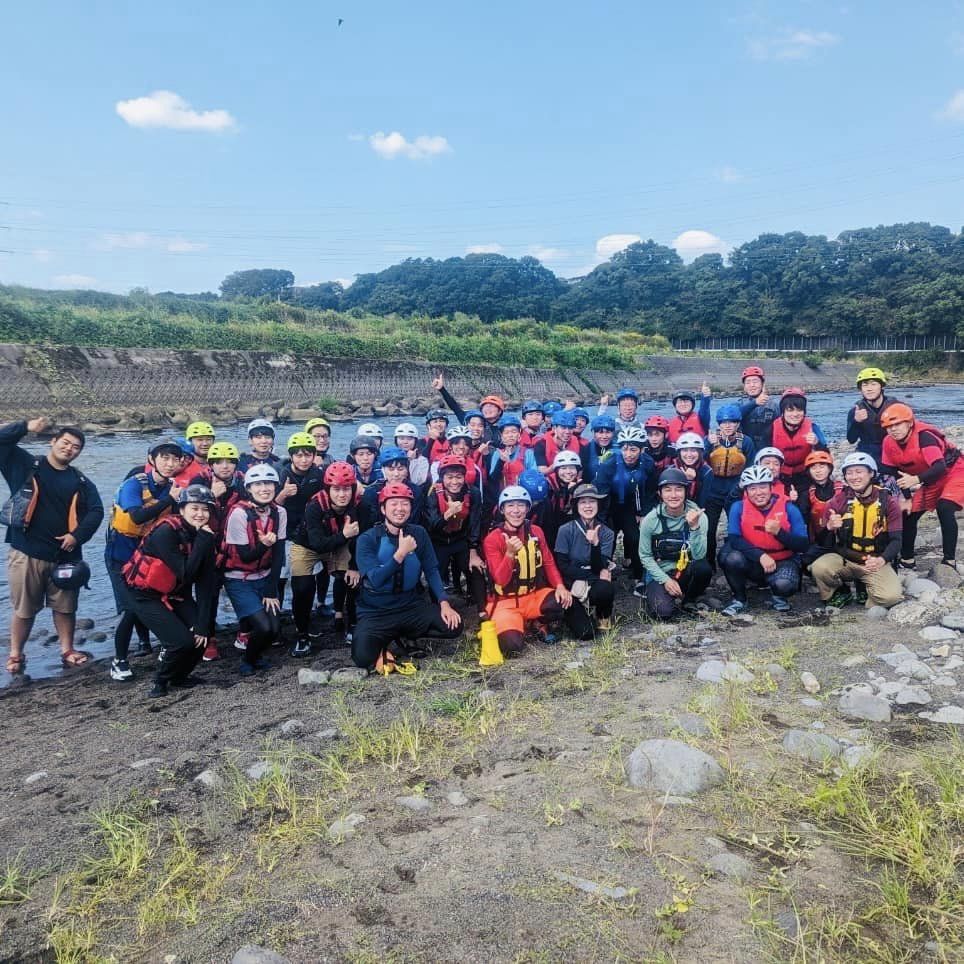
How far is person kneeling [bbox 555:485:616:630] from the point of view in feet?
24.9

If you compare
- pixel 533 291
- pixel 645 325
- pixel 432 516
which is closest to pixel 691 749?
pixel 432 516

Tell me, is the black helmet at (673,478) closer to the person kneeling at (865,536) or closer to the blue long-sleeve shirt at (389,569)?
the person kneeling at (865,536)

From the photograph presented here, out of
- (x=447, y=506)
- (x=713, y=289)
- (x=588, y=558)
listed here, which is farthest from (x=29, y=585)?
(x=713, y=289)

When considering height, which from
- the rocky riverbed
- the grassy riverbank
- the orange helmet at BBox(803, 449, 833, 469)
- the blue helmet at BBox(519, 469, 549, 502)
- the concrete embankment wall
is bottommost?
the rocky riverbed

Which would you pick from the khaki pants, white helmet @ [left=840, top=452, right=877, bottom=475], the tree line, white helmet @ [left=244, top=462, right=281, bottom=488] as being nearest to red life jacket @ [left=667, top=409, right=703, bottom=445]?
white helmet @ [left=840, top=452, right=877, bottom=475]

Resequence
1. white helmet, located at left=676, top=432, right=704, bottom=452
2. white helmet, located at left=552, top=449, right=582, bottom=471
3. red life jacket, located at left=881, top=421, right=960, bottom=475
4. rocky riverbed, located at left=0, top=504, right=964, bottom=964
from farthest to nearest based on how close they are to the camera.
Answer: white helmet, located at left=676, top=432, right=704, bottom=452, white helmet, located at left=552, top=449, right=582, bottom=471, red life jacket, located at left=881, top=421, right=960, bottom=475, rocky riverbed, located at left=0, top=504, right=964, bottom=964

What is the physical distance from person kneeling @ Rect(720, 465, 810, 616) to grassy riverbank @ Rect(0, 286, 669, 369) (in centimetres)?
3132

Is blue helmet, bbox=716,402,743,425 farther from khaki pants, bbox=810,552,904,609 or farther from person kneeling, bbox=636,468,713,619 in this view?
khaki pants, bbox=810,552,904,609

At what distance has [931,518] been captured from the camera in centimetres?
1112

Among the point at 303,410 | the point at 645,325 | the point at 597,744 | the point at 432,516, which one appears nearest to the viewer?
the point at 597,744

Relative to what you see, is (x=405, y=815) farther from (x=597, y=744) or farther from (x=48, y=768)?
(x=48, y=768)

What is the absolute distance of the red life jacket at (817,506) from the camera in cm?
786

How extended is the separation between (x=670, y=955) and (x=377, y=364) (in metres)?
40.3

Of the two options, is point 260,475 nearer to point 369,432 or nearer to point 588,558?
point 369,432
